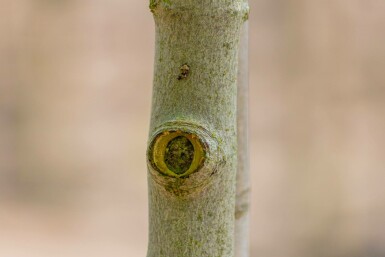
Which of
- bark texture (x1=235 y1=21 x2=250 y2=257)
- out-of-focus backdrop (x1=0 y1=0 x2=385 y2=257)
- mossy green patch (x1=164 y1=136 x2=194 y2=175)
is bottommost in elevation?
mossy green patch (x1=164 y1=136 x2=194 y2=175)

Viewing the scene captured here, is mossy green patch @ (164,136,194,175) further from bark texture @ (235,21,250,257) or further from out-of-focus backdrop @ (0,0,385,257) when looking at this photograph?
out-of-focus backdrop @ (0,0,385,257)

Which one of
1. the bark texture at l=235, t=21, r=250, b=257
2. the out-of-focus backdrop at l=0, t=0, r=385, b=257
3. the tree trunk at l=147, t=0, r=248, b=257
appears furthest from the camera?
the out-of-focus backdrop at l=0, t=0, r=385, b=257

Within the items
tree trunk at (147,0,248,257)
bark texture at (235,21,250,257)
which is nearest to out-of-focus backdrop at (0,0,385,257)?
bark texture at (235,21,250,257)

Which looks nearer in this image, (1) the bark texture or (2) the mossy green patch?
(2) the mossy green patch
